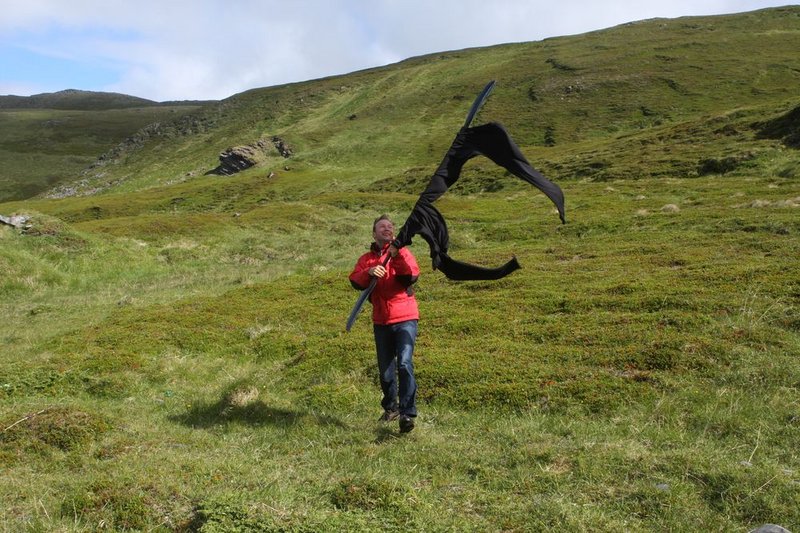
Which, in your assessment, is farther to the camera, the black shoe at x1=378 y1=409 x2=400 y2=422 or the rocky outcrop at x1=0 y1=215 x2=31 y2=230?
the rocky outcrop at x1=0 y1=215 x2=31 y2=230

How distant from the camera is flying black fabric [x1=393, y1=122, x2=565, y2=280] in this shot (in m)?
9.31

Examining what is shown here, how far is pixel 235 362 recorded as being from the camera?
1538 centimetres

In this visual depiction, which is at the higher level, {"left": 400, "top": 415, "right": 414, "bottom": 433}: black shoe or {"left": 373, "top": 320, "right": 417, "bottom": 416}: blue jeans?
{"left": 373, "top": 320, "right": 417, "bottom": 416}: blue jeans

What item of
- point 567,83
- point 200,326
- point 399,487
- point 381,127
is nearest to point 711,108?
point 567,83

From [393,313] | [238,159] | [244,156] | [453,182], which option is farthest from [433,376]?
[238,159]

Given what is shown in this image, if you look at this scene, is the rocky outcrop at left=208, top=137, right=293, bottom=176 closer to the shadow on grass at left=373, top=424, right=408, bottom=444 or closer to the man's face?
the man's face

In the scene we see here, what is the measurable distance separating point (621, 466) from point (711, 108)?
354ft

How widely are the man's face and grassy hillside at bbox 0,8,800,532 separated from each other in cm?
326

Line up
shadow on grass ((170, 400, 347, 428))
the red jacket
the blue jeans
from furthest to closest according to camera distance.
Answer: shadow on grass ((170, 400, 347, 428)), the red jacket, the blue jeans

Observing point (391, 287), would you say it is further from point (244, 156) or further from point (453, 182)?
point (244, 156)

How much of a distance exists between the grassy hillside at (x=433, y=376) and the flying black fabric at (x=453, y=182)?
8.59 feet

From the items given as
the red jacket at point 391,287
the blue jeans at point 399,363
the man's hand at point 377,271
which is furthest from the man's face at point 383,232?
the blue jeans at point 399,363

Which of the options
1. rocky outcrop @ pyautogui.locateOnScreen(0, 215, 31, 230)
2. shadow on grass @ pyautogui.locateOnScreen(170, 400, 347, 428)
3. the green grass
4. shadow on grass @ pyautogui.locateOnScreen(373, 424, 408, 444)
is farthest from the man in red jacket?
rocky outcrop @ pyautogui.locateOnScreen(0, 215, 31, 230)

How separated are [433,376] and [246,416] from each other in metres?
3.89
